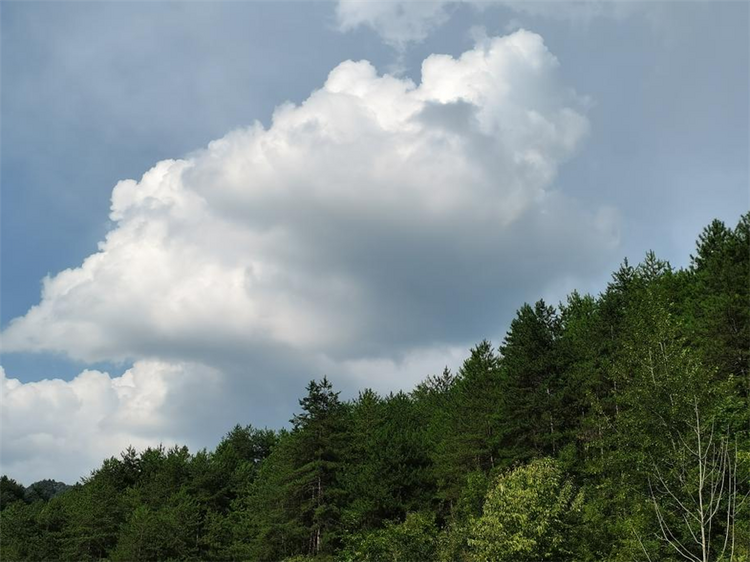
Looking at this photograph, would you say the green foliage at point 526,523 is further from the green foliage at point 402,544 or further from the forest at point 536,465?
the green foliage at point 402,544

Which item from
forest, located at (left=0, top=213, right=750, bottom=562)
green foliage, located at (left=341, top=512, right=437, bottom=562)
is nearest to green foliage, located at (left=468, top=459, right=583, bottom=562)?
forest, located at (left=0, top=213, right=750, bottom=562)

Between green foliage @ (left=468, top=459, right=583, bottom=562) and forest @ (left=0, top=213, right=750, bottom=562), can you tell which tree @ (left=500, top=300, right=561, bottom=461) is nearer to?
forest @ (left=0, top=213, right=750, bottom=562)

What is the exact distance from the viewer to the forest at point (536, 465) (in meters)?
31.6

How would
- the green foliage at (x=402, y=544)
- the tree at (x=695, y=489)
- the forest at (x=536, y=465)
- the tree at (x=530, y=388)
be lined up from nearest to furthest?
the tree at (x=695, y=489)
the forest at (x=536, y=465)
the green foliage at (x=402, y=544)
the tree at (x=530, y=388)

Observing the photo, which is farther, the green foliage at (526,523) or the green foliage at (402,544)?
the green foliage at (402,544)

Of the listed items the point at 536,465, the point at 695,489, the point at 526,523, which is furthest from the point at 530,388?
the point at 695,489

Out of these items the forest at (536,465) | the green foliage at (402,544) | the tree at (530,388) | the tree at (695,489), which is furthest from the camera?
the tree at (530,388)

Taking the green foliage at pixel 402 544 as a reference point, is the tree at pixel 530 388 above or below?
above

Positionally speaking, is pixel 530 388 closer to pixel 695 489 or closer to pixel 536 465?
pixel 536 465

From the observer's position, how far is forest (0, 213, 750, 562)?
104 ft

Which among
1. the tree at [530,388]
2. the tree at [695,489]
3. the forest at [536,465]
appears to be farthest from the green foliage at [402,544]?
the tree at [695,489]

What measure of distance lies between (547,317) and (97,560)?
71466 mm

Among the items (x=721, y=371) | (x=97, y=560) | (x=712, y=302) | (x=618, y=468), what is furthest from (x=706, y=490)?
(x=97, y=560)

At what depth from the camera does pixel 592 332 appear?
59688mm
